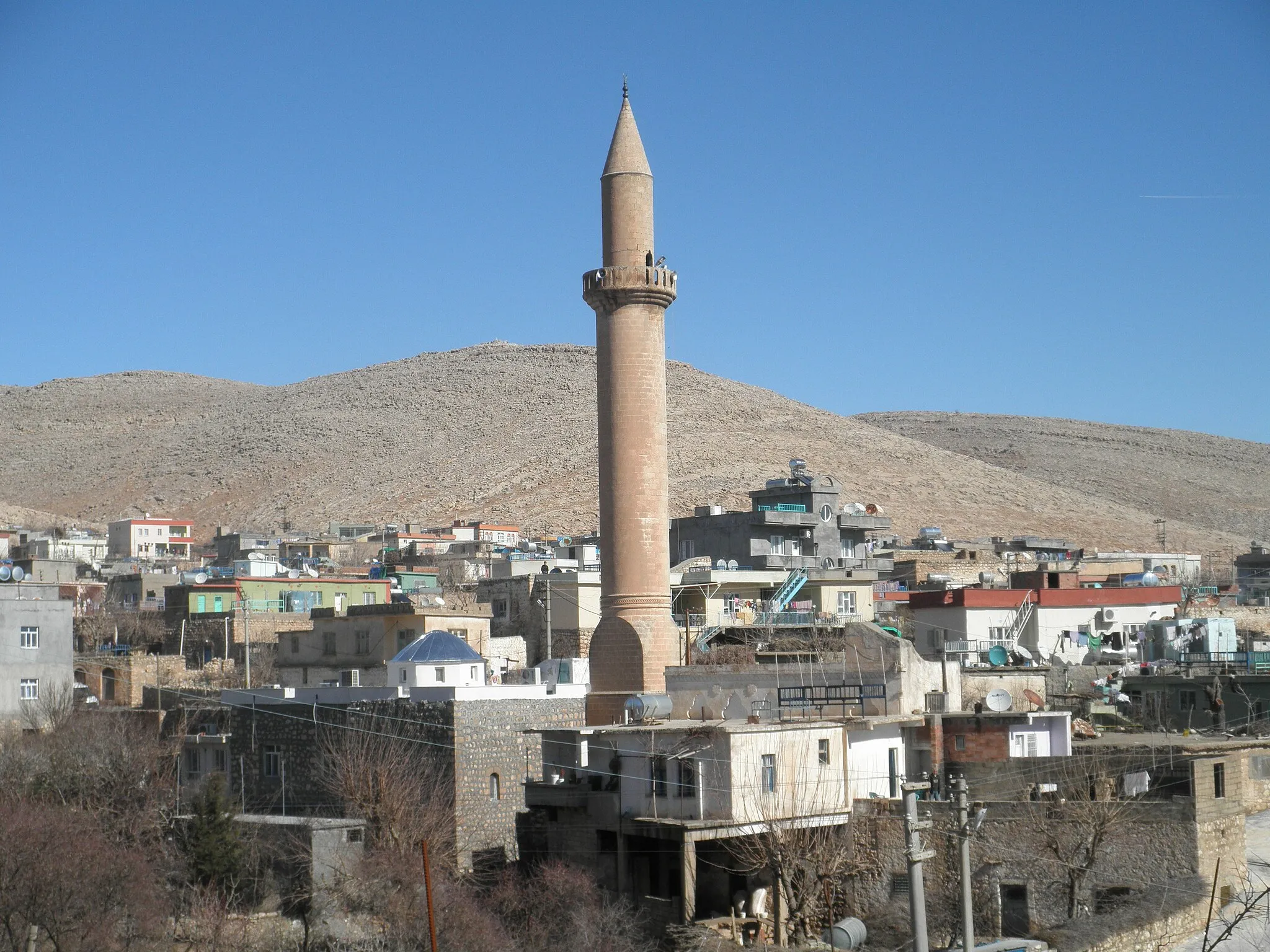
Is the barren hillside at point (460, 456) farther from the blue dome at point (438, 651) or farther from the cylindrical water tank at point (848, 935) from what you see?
the cylindrical water tank at point (848, 935)

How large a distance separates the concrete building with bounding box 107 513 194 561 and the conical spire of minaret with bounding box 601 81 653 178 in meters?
44.4

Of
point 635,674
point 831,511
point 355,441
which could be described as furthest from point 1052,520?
point 635,674

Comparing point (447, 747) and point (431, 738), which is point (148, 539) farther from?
point (447, 747)

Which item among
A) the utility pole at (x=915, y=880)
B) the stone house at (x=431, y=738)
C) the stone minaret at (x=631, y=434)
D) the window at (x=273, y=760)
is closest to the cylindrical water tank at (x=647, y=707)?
the stone house at (x=431, y=738)

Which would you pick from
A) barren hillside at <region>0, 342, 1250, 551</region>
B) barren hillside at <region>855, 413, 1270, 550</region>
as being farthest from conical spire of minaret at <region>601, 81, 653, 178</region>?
barren hillside at <region>855, 413, 1270, 550</region>

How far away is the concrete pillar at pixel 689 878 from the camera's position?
80.9 feet

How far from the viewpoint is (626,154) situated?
112ft

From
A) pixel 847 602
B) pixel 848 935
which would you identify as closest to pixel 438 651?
pixel 848 935

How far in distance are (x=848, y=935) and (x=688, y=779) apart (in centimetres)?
316

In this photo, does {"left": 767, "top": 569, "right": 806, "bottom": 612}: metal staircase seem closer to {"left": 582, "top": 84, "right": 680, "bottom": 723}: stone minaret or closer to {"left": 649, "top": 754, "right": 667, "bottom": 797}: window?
{"left": 582, "top": 84, "right": 680, "bottom": 723}: stone minaret

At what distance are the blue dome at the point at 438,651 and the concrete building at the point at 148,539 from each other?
1749 inches

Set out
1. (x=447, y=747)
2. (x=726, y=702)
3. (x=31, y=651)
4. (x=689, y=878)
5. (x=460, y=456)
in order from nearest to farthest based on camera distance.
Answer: (x=689, y=878) < (x=447, y=747) < (x=726, y=702) < (x=31, y=651) < (x=460, y=456)

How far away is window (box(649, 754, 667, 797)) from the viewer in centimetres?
2589

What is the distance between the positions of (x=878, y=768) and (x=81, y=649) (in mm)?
23759
